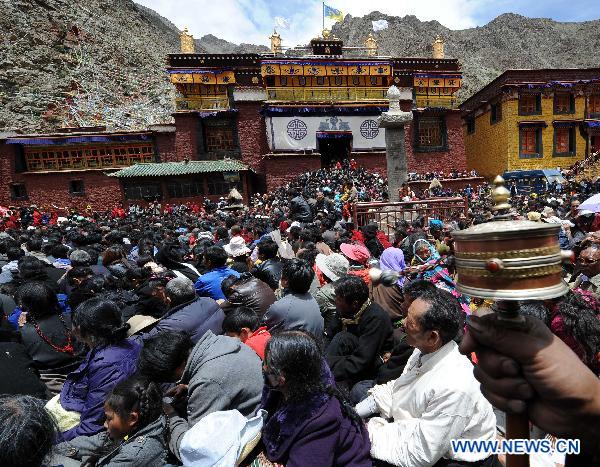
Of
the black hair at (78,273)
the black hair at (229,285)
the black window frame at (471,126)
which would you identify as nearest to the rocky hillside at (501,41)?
the black window frame at (471,126)

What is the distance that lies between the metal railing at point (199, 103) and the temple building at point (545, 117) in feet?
67.4

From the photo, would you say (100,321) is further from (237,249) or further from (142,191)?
(142,191)

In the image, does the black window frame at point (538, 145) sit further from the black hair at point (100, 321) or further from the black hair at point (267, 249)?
the black hair at point (100, 321)

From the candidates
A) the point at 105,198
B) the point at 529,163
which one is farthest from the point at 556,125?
the point at 105,198

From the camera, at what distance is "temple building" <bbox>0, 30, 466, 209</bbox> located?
24.8 metres

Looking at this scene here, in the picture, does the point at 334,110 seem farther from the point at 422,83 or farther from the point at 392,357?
the point at 392,357

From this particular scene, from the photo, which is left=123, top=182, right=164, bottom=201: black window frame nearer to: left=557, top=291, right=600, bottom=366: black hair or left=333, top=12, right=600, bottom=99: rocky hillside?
left=557, top=291, right=600, bottom=366: black hair

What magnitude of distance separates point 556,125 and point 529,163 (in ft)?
11.2

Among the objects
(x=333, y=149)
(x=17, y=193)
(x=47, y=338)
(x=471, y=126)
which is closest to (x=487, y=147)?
(x=471, y=126)

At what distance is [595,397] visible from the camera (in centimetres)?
122

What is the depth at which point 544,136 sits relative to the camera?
2675 centimetres

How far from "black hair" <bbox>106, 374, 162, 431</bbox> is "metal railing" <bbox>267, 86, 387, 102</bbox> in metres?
26.2

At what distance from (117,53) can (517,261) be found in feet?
185

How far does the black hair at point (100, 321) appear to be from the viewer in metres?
3.07
